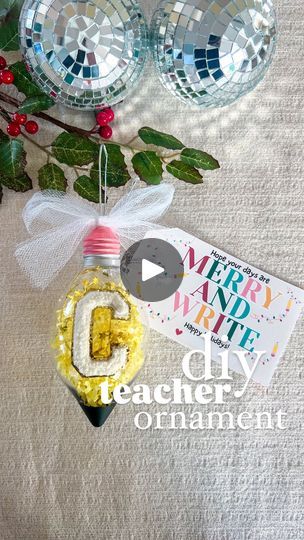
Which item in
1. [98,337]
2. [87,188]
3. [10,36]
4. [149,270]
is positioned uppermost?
[10,36]

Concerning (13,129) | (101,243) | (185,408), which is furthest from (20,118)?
(185,408)

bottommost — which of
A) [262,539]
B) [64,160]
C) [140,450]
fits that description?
[262,539]

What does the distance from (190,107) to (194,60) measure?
5.9 inches

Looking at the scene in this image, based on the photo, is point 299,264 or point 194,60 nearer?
point 194,60

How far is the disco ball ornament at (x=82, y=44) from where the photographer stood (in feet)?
2.81

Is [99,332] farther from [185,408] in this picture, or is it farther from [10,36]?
[10,36]

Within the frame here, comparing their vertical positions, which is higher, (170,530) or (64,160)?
(64,160)

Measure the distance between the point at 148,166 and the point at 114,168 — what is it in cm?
5

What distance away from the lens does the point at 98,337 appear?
2.81 ft

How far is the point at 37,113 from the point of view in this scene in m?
0.99

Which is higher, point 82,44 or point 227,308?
point 82,44

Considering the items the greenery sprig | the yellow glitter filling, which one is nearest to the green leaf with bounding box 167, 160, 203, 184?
the greenery sprig

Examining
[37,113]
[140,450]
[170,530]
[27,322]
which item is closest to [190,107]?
[37,113]

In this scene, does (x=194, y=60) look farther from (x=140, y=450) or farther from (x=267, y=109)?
(x=140, y=450)
